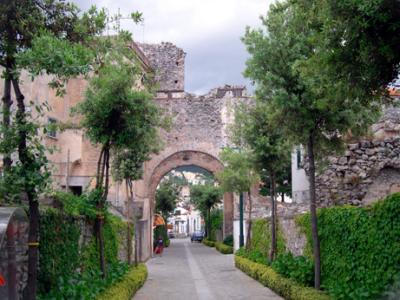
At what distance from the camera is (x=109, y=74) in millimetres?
12016

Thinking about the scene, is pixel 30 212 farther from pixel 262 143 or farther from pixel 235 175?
pixel 235 175

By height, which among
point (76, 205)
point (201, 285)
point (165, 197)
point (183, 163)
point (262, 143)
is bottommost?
point (201, 285)

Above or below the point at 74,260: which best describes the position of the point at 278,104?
above

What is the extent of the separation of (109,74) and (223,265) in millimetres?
14171

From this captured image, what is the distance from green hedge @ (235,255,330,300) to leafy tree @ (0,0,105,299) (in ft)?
18.2

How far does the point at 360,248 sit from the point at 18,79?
6.14m

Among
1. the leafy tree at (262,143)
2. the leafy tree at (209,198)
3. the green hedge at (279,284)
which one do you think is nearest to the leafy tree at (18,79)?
the green hedge at (279,284)

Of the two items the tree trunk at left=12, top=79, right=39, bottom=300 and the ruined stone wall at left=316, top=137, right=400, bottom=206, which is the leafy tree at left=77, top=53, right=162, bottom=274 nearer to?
the tree trunk at left=12, top=79, right=39, bottom=300

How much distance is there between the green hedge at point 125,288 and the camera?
437 inches

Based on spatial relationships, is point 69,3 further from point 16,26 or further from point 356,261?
point 356,261

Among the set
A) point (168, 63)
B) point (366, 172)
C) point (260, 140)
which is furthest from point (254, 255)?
point (168, 63)

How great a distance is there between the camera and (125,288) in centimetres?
1277

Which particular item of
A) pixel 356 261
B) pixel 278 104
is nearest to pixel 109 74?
pixel 278 104

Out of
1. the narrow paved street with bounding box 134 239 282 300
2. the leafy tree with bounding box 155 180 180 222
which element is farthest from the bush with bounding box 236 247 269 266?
the leafy tree with bounding box 155 180 180 222
